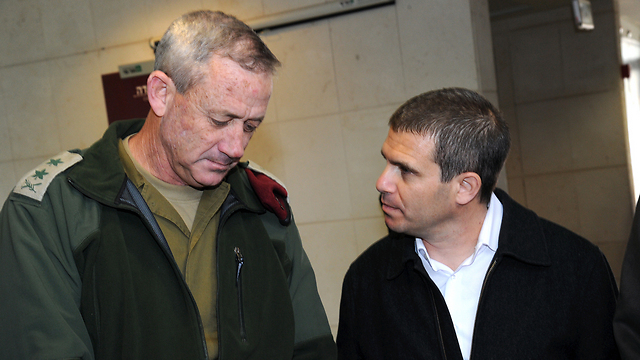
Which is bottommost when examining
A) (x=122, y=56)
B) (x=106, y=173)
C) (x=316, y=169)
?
(x=316, y=169)

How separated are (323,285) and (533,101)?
3.04 m

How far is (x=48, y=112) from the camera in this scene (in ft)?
12.0

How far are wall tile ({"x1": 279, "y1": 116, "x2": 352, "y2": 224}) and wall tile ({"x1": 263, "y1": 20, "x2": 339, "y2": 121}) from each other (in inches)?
3.3

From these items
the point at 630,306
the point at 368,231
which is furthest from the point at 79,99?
the point at 630,306

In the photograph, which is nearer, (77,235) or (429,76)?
(77,235)

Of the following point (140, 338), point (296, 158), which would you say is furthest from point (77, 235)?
point (296, 158)

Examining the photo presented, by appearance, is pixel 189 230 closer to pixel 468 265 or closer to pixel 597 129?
pixel 468 265

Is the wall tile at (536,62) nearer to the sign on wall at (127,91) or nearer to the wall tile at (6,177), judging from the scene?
the sign on wall at (127,91)

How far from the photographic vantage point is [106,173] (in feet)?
4.40

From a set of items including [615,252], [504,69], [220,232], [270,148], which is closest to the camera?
[220,232]

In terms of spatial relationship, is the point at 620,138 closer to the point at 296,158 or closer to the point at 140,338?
the point at 296,158

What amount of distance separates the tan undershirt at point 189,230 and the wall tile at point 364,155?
179 cm

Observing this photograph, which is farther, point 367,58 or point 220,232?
point 367,58

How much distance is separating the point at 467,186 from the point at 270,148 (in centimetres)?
197
